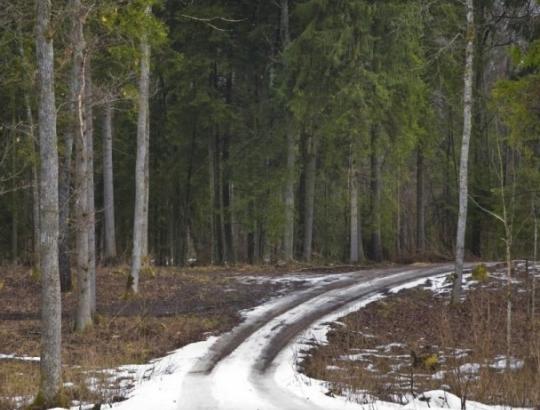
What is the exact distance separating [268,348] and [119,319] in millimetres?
4343

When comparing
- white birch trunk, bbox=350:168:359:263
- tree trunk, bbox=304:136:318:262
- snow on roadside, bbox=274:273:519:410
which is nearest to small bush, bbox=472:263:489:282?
white birch trunk, bbox=350:168:359:263

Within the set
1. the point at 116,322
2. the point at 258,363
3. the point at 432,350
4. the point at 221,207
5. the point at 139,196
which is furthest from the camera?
the point at 221,207

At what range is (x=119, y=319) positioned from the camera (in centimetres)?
1359

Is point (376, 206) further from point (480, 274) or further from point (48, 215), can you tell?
point (48, 215)

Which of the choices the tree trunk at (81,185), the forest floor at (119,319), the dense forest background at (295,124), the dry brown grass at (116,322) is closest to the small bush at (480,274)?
the dense forest background at (295,124)

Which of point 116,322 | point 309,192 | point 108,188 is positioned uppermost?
point 108,188

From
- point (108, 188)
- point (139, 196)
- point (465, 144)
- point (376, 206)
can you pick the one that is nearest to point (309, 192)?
point (376, 206)

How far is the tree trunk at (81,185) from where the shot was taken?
1051cm

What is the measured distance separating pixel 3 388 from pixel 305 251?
18.6 meters

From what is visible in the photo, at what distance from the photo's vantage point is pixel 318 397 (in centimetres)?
780

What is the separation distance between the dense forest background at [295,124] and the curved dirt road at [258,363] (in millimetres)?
5705

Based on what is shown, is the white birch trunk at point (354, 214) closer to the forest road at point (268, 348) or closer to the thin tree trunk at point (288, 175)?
→ the thin tree trunk at point (288, 175)

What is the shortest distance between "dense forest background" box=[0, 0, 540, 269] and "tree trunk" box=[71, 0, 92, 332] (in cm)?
195

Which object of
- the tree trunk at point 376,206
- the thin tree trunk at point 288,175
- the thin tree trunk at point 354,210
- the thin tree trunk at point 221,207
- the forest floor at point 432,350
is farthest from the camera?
the thin tree trunk at point 221,207
